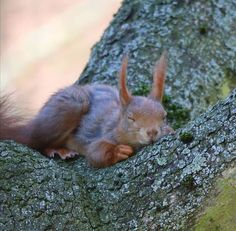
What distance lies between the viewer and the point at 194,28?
14.1 ft

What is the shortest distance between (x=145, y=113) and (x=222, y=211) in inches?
39.9

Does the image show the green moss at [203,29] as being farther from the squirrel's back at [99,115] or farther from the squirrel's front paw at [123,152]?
the squirrel's front paw at [123,152]

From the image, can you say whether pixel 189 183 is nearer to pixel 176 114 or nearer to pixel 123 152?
pixel 123 152

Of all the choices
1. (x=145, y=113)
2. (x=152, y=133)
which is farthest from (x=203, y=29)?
(x=152, y=133)

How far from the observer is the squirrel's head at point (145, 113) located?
358 centimetres

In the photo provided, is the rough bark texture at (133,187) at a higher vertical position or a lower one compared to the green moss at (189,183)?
higher

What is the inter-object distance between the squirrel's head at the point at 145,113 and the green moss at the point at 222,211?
815 mm

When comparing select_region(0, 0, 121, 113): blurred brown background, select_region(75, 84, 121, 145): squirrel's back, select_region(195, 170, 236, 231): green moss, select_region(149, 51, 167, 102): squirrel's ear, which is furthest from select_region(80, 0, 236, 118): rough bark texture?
A: select_region(0, 0, 121, 113): blurred brown background

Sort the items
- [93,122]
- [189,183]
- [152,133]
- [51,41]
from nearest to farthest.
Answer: [189,183] → [152,133] → [93,122] → [51,41]

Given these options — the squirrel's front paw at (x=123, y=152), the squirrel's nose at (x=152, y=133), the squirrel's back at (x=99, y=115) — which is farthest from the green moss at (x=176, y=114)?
the squirrel's front paw at (x=123, y=152)

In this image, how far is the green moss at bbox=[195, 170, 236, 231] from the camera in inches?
106

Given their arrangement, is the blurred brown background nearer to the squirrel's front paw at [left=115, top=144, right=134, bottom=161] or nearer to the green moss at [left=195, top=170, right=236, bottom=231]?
the squirrel's front paw at [left=115, top=144, right=134, bottom=161]

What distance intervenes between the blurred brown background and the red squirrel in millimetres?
3039

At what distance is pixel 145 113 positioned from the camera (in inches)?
144
